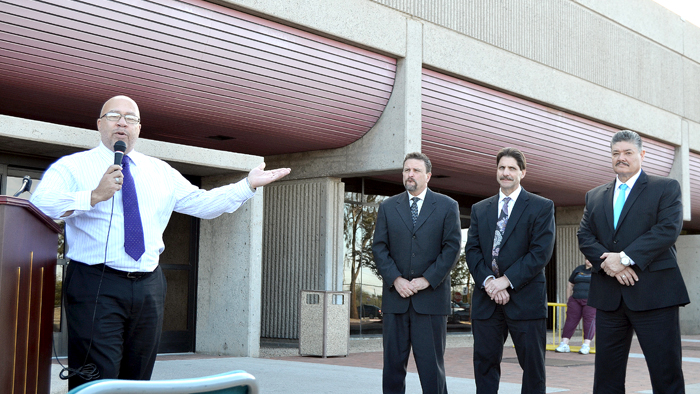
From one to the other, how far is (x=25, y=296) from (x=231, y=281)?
7.19 m

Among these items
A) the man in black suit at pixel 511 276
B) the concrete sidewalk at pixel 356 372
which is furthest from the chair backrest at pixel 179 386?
the concrete sidewalk at pixel 356 372

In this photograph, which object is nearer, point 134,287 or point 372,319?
point 134,287

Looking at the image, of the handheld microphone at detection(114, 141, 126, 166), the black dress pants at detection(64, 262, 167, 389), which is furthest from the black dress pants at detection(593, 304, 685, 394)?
the handheld microphone at detection(114, 141, 126, 166)

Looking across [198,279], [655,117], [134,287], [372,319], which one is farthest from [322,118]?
[655,117]

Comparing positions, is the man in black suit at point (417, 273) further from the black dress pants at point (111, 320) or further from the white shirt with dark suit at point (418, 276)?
the black dress pants at point (111, 320)

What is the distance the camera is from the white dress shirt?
324 cm

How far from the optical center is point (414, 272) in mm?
5305

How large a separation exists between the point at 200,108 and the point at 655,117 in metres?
11.8

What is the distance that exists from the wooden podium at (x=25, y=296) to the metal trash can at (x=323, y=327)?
7301mm

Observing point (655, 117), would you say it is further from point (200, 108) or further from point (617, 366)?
point (617, 366)

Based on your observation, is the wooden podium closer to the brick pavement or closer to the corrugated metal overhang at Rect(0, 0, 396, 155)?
the corrugated metal overhang at Rect(0, 0, 396, 155)

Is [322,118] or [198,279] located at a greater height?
[322,118]

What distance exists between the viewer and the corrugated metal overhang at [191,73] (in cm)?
809

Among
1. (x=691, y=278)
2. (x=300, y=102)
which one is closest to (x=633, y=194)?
(x=300, y=102)
